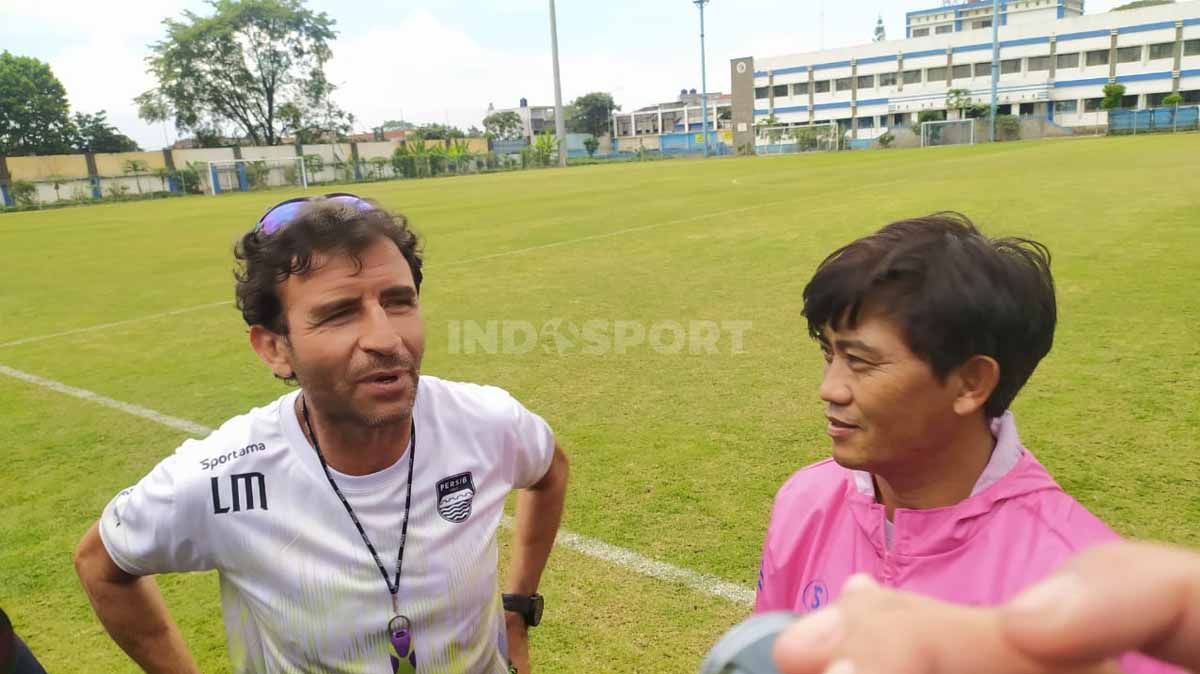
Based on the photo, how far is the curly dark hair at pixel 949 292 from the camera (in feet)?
5.22

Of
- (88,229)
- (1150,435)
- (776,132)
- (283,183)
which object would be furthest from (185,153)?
(1150,435)

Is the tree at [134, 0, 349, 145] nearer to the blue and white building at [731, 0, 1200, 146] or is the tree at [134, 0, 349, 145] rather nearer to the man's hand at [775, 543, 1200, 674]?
the blue and white building at [731, 0, 1200, 146]

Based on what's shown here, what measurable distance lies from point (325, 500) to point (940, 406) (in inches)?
53.6

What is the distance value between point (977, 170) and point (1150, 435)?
23.0m

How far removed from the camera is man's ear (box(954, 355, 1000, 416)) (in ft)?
5.39

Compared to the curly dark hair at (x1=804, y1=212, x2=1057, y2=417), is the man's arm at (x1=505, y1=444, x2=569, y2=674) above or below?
below

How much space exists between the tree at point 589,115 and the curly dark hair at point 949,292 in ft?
398

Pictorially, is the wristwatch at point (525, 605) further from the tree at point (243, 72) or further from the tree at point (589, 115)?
the tree at point (589, 115)

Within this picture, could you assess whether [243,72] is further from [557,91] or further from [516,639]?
[516,639]

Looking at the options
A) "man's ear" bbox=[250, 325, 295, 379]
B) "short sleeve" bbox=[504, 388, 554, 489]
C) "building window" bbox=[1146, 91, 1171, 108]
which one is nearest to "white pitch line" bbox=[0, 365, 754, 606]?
"short sleeve" bbox=[504, 388, 554, 489]

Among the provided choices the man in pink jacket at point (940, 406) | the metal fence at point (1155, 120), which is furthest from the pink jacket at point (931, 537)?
the metal fence at point (1155, 120)

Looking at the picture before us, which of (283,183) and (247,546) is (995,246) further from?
(283,183)

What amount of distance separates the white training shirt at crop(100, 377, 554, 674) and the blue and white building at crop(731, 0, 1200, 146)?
245ft

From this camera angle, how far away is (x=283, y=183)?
54812mm
